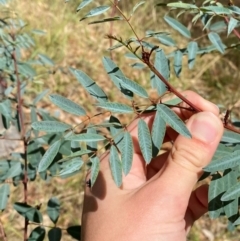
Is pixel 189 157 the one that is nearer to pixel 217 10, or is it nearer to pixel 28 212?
pixel 217 10

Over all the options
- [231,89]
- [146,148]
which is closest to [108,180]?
[146,148]

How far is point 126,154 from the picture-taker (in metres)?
0.84

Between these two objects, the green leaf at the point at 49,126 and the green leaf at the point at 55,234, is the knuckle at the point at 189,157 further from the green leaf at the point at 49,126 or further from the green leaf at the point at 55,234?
the green leaf at the point at 55,234

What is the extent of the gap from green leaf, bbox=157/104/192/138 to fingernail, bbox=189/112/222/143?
0.11 meters

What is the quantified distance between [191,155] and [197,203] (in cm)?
35

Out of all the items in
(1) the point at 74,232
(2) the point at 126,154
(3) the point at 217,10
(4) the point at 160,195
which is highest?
(3) the point at 217,10

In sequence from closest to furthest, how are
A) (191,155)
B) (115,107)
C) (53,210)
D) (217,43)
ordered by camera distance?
→ (115,107) → (191,155) → (217,43) → (53,210)

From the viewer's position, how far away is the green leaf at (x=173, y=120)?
0.81 metres

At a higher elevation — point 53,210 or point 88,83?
point 88,83

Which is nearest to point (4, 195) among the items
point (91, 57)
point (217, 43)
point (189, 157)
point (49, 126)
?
point (49, 126)

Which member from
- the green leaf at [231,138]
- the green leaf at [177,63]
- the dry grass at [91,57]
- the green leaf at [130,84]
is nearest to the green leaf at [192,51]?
the green leaf at [177,63]

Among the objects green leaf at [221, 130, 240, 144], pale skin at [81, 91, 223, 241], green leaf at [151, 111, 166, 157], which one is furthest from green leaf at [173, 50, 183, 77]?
green leaf at [151, 111, 166, 157]

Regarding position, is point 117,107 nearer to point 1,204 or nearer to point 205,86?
point 1,204

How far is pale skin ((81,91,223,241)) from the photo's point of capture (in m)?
0.93
